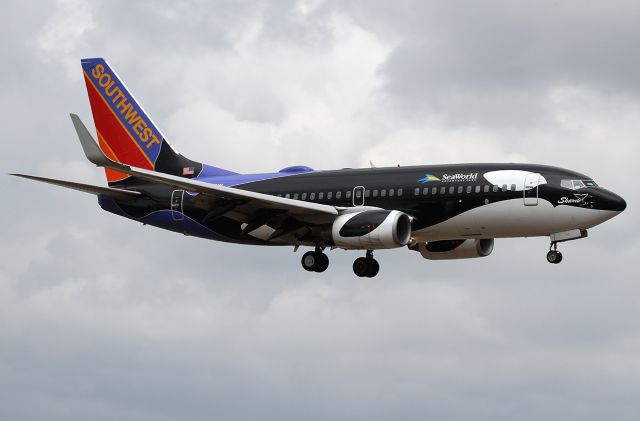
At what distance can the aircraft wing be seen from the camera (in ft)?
205

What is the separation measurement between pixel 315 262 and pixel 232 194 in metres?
5.88

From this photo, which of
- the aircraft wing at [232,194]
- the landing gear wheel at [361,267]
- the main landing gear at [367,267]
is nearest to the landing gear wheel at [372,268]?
the main landing gear at [367,267]

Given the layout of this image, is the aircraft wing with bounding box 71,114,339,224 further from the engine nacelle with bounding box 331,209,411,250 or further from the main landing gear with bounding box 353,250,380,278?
the main landing gear with bounding box 353,250,380,278

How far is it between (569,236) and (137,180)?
2277 cm

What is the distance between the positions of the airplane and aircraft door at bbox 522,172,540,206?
0.15 ft

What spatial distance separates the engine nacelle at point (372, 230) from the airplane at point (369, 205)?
0.14 ft

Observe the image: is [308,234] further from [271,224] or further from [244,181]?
[244,181]

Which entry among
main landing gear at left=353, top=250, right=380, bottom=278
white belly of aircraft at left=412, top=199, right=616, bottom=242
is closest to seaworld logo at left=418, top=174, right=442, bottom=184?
white belly of aircraft at left=412, top=199, right=616, bottom=242

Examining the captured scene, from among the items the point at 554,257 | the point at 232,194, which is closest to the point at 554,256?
the point at 554,257

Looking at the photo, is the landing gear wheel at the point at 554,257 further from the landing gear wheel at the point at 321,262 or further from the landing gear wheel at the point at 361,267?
the landing gear wheel at the point at 321,262

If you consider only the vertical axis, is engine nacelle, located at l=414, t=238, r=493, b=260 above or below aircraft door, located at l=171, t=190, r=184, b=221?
below

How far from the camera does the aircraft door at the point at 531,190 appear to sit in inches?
2520

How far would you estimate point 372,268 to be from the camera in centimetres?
6844

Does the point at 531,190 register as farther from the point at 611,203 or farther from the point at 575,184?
the point at 611,203
